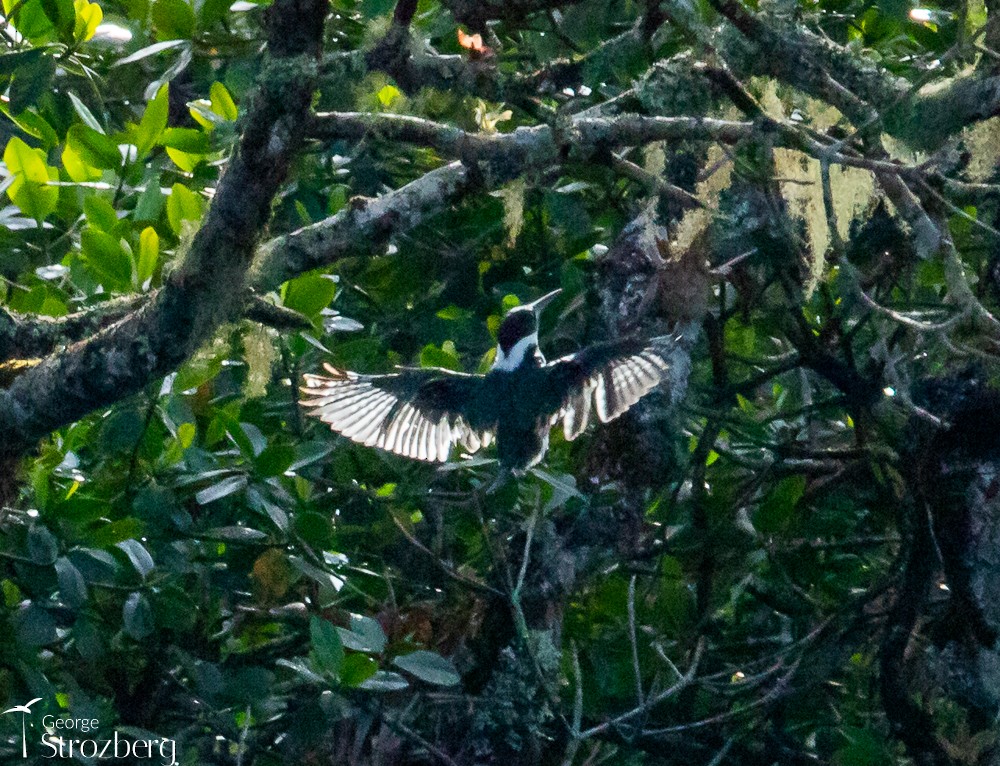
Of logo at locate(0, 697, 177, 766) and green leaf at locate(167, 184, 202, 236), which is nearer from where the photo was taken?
logo at locate(0, 697, 177, 766)

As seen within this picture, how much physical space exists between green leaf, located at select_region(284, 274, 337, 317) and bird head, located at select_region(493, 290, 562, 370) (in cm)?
45

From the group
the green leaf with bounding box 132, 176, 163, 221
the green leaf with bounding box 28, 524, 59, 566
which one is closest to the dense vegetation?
the green leaf with bounding box 28, 524, 59, 566

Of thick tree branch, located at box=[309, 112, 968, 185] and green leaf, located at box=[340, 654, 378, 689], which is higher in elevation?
thick tree branch, located at box=[309, 112, 968, 185]

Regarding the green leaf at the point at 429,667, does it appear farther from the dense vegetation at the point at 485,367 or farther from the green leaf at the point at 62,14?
the green leaf at the point at 62,14

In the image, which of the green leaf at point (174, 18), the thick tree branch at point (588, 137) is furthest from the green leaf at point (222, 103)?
the thick tree branch at point (588, 137)

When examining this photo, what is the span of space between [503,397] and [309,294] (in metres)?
0.73

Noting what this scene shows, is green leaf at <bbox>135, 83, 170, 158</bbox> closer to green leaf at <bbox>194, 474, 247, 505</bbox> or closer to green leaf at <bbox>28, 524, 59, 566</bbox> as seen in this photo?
green leaf at <bbox>194, 474, 247, 505</bbox>

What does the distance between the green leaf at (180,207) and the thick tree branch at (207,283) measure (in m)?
0.49

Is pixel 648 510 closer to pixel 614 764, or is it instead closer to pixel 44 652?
pixel 614 764

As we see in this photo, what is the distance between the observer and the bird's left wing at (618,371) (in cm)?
293

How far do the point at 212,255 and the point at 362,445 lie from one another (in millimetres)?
1129

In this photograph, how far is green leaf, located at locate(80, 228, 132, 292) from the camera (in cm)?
259

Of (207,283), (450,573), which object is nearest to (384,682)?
(450,573)

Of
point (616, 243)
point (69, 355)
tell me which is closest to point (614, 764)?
point (616, 243)
